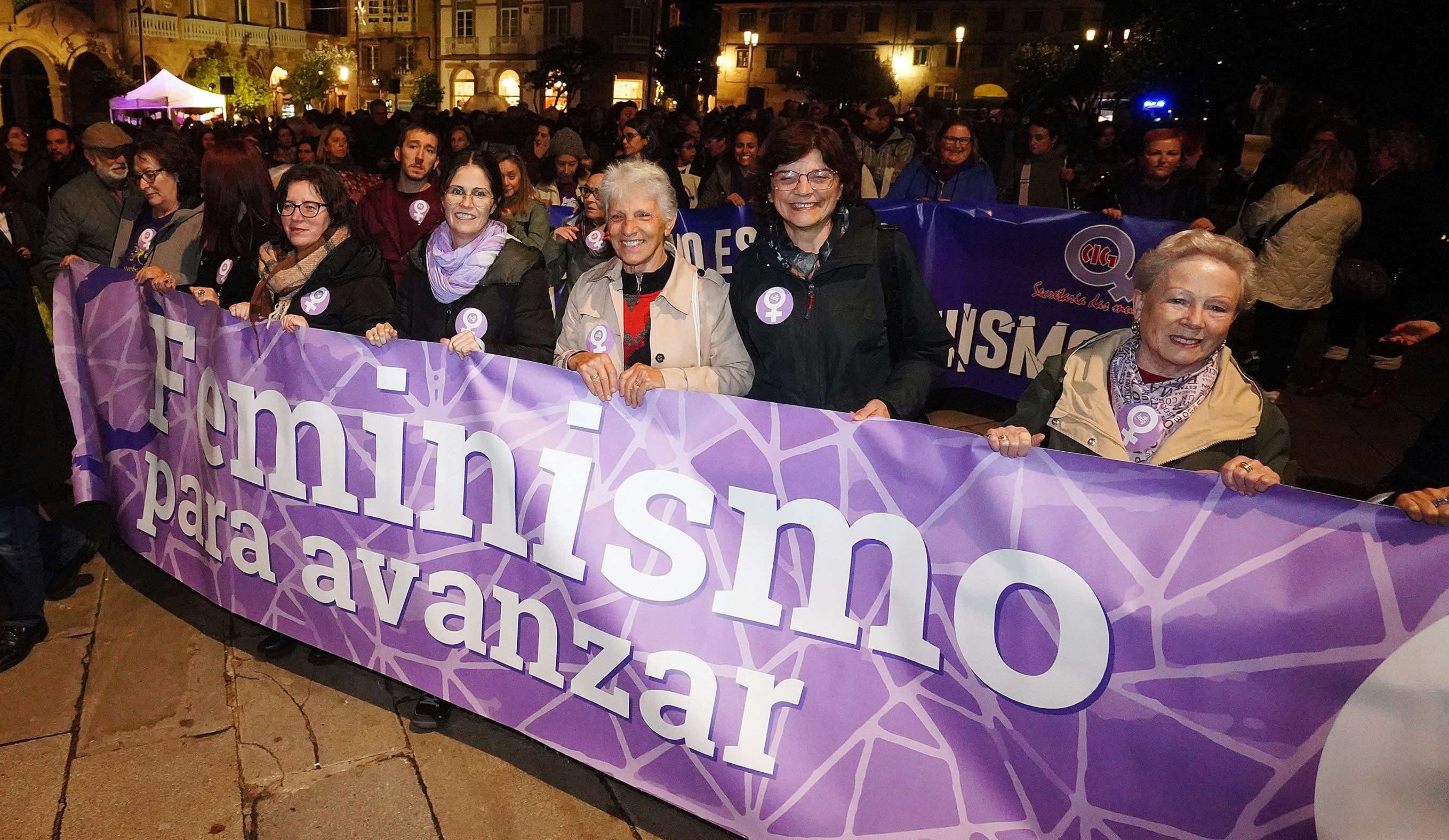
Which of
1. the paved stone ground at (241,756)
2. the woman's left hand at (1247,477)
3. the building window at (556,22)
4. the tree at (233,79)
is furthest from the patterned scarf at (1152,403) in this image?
the building window at (556,22)

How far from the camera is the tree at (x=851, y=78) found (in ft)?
210

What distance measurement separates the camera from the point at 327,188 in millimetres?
3303

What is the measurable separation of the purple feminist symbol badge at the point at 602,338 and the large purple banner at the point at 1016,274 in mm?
2724

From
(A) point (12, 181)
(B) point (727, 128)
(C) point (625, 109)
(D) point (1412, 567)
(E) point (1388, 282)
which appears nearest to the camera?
(D) point (1412, 567)

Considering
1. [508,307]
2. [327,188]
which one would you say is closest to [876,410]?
[508,307]

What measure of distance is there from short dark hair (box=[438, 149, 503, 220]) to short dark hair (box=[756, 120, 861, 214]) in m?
1.04

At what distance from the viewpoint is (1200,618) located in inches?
72.7

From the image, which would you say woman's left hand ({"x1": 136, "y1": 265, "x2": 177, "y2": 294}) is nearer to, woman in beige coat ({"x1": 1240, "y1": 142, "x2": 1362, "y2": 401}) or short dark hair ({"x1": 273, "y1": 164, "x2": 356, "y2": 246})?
short dark hair ({"x1": 273, "y1": 164, "x2": 356, "y2": 246})

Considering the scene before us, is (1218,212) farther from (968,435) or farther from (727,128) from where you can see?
(968,435)

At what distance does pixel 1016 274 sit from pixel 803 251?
3.54 meters

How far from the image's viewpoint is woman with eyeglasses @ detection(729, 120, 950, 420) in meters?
2.72

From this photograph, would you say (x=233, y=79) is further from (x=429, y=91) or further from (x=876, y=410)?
(x=876, y=410)

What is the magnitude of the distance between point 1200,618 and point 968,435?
23.7 inches

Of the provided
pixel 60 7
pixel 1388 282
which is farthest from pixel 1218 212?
pixel 60 7
